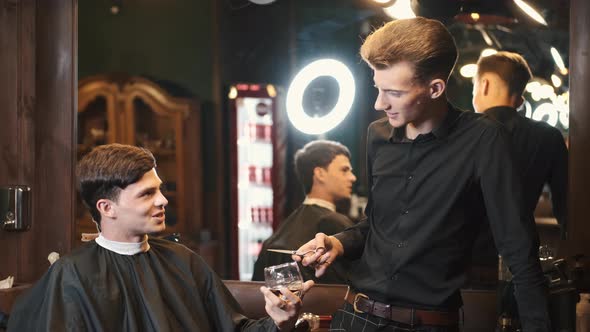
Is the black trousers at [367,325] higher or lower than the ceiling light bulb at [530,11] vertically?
lower

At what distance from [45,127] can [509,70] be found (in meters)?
2.17

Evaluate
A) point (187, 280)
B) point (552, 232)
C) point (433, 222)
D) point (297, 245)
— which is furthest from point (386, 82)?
point (297, 245)

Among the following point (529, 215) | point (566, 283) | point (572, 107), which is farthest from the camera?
point (572, 107)

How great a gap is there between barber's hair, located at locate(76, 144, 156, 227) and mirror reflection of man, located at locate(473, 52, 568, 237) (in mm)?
1533

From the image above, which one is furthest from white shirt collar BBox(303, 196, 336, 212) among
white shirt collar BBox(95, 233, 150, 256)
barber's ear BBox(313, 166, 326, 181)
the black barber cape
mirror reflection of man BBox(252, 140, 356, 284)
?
white shirt collar BBox(95, 233, 150, 256)

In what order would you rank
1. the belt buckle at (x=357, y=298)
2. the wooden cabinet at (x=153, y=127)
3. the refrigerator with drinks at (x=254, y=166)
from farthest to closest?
the wooden cabinet at (x=153, y=127) → the refrigerator with drinks at (x=254, y=166) → the belt buckle at (x=357, y=298)

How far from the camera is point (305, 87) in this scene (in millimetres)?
4426

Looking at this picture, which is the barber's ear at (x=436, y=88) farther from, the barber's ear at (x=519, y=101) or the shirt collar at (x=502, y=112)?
the barber's ear at (x=519, y=101)

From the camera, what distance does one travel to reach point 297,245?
3867 millimetres

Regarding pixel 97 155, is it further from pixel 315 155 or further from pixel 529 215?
pixel 315 155

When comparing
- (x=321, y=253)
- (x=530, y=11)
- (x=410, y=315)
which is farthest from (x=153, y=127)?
(x=410, y=315)

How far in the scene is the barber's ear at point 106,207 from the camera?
2521 millimetres

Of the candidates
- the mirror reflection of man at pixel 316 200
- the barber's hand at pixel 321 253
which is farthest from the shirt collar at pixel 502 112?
the barber's hand at pixel 321 253

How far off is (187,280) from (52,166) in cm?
133
